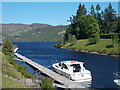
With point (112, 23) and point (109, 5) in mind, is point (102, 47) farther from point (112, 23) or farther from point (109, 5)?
point (109, 5)

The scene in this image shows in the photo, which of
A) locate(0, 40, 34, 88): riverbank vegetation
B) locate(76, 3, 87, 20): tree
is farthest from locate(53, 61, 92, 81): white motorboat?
locate(76, 3, 87, 20): tree

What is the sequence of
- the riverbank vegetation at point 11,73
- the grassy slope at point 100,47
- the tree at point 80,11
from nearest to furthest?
the riverbank vegetation at point 11,73, the grassy slope at point 100,47, the tree at point 80,11

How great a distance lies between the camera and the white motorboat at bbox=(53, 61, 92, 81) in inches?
1314

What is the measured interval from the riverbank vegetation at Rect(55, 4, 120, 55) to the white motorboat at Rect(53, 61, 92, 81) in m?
49.0

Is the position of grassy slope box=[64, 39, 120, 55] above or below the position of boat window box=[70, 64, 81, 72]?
above

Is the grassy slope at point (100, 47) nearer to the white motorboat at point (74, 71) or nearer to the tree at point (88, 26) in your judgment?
the tree at point (88, 26)

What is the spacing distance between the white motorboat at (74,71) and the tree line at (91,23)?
2748 inches

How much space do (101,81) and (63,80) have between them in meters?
6.77

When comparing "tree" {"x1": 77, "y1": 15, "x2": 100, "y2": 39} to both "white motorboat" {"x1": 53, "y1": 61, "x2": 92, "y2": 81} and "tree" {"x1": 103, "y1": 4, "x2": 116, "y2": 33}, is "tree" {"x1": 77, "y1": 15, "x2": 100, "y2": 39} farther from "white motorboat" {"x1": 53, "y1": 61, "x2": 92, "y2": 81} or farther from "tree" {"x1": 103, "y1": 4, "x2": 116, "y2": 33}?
"white motorboat" {"x1": 53, "y1": 61, "x2": 92, "y2": 81}

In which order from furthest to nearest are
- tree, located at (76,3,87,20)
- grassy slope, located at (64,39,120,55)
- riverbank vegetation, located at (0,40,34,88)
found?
tree, located at (76,3,87,20)
grassy slope, located at (64,39,120,55)
riverbank vegetation, located at (0,40,34,88)

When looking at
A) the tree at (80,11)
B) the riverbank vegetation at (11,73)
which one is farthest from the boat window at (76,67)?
the tree at (80,11)

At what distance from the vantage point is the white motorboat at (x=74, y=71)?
Result: 33.4 meters

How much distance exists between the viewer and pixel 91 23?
374 ft

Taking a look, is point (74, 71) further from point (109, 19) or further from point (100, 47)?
point (109, 19)
